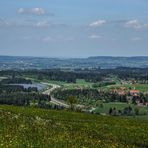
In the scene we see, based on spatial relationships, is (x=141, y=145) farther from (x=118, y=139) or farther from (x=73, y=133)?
(x=73, y=133)

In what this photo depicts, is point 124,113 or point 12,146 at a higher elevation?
point 12,146

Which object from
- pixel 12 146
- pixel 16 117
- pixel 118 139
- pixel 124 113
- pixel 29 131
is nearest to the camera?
pixel 12 146

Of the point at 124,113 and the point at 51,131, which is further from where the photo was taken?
the point at 124,113

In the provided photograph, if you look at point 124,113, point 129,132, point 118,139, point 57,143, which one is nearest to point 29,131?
point 57,143

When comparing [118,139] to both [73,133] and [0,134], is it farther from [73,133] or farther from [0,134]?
[0,134]

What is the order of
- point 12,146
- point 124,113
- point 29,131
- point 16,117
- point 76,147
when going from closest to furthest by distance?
point 12,146
point 76,147
point 29,131
point 16,117
point 124,113

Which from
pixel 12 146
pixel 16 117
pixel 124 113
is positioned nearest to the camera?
pixel 12 146

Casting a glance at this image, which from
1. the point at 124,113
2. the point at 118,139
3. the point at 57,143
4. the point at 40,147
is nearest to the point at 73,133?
the point at 118,139

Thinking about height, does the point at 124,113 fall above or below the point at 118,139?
below

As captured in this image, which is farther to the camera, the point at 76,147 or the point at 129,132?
the point at 129,132
